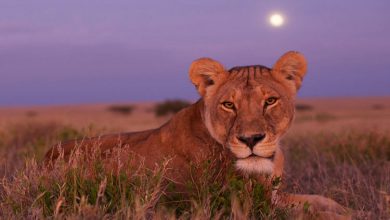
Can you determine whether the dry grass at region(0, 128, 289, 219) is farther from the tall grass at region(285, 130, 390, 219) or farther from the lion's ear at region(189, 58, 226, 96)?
the tall grass at region(285, 130, 390, 219)

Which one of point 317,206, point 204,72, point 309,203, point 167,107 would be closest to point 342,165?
point 317,206

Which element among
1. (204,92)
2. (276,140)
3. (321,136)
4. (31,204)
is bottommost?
(321,136)

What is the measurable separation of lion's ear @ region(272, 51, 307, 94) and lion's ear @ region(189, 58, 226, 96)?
16.5 inches

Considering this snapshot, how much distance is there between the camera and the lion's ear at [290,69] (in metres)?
4.70

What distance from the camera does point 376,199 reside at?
17.7 feet

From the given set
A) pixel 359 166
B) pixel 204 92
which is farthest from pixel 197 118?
pixel 359 166

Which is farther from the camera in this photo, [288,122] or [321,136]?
[321,136]

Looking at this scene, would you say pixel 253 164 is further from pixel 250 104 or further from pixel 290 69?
pixel 290 69

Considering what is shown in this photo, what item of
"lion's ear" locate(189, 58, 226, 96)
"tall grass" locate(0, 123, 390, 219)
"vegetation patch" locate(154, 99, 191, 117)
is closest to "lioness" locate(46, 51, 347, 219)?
"lion's ear" locate(189, 58, 226, 96)

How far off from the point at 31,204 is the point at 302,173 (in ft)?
13.0

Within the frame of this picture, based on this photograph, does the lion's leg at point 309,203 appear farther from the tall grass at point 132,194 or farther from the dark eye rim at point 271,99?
the dark eye rim at point 271,99

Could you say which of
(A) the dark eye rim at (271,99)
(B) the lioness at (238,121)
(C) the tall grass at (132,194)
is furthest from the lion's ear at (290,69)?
(C) the tall grass at (132,194)

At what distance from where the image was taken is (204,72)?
477 cm

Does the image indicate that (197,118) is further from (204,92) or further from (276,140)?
(276,140)
